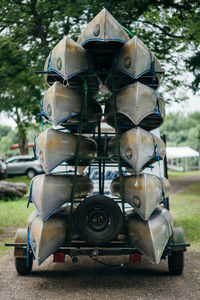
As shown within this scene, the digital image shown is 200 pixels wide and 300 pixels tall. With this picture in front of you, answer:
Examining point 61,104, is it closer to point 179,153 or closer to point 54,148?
point 54,148

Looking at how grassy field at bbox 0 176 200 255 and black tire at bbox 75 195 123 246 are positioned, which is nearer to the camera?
black tire at bbox 75 195 123 246

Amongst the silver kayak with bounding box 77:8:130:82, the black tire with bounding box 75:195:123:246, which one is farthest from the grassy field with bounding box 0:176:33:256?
the silver kayak with bounding box 77:8:130:82

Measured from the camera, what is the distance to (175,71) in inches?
622

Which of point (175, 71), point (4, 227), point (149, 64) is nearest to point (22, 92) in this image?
point (175, 71)

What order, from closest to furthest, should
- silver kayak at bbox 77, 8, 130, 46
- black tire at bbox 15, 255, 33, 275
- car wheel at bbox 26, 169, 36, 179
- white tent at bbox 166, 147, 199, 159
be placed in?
silver kayak at bbox 77, 8, 130, 46
black tire at bbox 15, 255, 33, 275
car wheel at bbox 26, 169, 36, 179
white tent at bbox 166, 147, 199, 159

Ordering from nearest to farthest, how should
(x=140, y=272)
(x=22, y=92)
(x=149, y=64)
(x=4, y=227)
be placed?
1. (x=149, y=64)
2. (x=140, y=272)
3. (x=4, y=227)
4. (x=22, y=92)

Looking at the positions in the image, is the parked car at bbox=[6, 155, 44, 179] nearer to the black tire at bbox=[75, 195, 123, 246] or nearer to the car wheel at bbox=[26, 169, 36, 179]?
the car wheel at bbox=[26, 169, 36, 179]

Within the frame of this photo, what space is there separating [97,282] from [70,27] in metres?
9.80

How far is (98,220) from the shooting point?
5.55m

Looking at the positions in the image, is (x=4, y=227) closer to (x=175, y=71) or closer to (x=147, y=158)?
(x=147, y=158)

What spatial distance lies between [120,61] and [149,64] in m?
0.46

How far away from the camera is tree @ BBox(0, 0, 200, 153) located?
41.2ft

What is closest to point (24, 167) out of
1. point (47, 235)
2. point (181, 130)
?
point (47, 235)

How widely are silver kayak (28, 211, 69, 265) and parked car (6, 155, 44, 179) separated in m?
23.2
